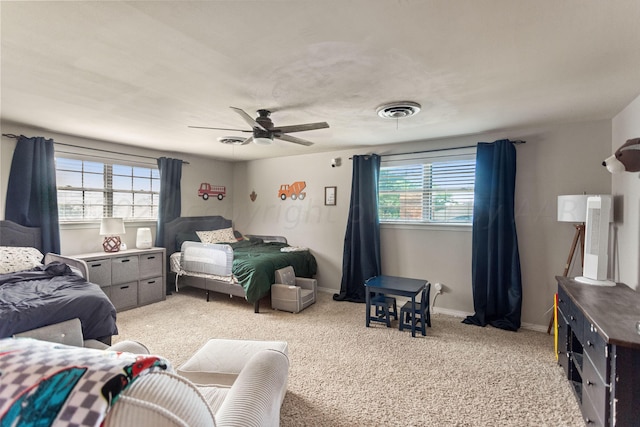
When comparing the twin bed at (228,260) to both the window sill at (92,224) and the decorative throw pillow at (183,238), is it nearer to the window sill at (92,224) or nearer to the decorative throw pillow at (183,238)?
the decorative throw pillow at (183,238)

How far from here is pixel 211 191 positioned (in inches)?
216

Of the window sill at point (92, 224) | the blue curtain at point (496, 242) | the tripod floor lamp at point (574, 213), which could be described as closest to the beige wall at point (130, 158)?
the window sill at point (92, 224)

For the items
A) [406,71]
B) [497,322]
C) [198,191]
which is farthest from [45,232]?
[497,322]

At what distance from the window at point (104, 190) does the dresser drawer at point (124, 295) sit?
1087mm

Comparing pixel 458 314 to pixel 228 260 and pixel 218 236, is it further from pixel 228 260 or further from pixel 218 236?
pixel 218 236

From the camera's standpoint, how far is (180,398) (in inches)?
26.2

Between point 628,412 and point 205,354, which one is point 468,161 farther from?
point 205,354

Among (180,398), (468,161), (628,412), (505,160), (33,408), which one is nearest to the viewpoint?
(33,408)

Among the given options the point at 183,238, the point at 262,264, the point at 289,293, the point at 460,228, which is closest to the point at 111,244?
the point at 183,238

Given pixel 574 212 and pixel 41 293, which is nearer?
pixel 41 293

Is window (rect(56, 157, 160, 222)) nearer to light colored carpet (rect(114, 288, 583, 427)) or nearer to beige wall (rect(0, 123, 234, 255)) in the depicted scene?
beige wall (rect(0, 123, 234, 255))

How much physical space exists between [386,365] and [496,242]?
6.46 ft

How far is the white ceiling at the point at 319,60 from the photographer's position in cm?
141

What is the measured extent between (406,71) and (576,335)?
2127 mm
